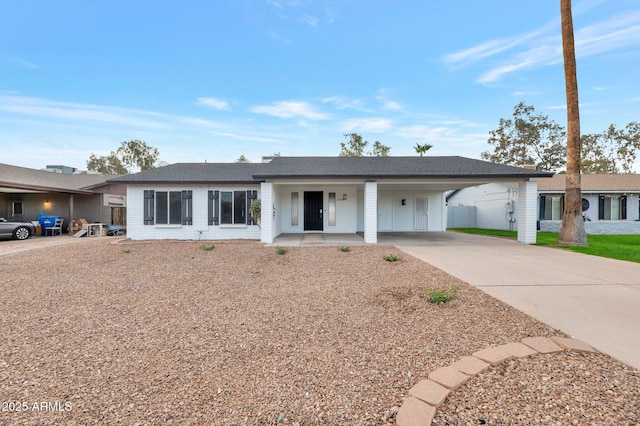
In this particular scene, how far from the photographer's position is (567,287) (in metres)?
5.06

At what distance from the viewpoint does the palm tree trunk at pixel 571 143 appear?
1010 cm

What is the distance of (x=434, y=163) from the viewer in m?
13.6

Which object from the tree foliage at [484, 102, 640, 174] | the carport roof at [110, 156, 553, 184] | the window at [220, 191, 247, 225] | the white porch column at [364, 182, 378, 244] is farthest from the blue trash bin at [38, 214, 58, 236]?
the tree foliage at [484, 102, 640, 174]

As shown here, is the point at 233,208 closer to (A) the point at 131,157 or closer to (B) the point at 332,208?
(B) the point at 332,208

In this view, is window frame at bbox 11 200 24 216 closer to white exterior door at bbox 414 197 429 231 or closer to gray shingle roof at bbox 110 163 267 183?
gray shingle roof at bbox 110 163 267 183

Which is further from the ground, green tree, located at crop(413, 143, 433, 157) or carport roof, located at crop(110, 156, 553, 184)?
green tree, located at crop(413, 143, 433, 157)

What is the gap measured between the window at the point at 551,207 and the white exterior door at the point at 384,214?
29.7ft

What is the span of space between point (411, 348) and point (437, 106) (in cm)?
1745

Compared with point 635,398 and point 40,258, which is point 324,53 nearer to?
point 40,258

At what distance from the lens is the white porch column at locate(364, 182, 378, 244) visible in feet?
36.2

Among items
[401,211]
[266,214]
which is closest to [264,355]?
[266,214]

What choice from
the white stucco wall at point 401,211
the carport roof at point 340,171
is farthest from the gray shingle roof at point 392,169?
the white stucco wall at point 401,211

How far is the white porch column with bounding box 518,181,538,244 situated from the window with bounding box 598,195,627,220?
33.3ft

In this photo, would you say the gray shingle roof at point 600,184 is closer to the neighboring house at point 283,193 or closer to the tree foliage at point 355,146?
the neighboring house at point 283,193
